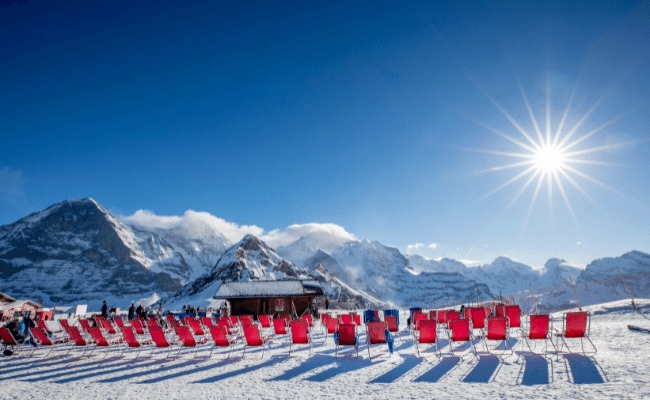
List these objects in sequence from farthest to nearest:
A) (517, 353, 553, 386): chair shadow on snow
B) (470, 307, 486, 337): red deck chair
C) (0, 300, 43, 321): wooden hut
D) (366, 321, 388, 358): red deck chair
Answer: (0, 300, 43, 321): wooden hut < (470, 307, 486, 337): red deck chair < (366, 321, 388, 358): red deck chair < (517, 353, 553, 386): chair shadow on snow

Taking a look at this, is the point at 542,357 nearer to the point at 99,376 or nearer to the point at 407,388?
the point at 407,388

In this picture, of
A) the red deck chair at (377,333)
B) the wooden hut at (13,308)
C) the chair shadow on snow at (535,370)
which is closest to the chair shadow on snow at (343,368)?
the red deck chair at (377,333)

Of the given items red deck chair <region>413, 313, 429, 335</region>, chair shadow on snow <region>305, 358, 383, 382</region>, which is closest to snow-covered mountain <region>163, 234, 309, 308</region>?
red deck chair <region>413, 313, 429, 335</region>

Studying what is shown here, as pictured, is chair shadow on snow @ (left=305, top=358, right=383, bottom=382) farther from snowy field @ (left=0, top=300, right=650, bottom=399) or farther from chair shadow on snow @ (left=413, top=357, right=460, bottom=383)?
chair shadow on snow @ (left=413, top=357, right=460, bottom=383)

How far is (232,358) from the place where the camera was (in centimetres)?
925

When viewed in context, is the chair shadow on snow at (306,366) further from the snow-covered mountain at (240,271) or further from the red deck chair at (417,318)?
the snow-covered mountain at (240,271)

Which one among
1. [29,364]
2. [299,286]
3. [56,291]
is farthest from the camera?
[56,291]

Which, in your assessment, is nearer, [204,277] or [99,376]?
[99,376]

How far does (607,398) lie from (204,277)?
105 metres

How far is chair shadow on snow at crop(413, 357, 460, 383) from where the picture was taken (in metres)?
6.48

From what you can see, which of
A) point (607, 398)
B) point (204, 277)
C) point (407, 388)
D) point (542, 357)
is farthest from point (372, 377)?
point (204, 277)

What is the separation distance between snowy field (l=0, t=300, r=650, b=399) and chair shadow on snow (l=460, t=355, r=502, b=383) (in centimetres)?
2

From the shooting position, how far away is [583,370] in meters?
6.44

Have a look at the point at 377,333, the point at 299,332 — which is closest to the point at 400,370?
the point at 377,333
